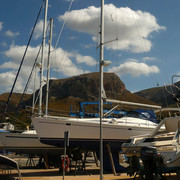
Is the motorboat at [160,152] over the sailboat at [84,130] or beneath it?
beneath

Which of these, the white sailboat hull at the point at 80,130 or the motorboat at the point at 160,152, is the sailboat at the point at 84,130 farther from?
the motorboat at the point at 160,152

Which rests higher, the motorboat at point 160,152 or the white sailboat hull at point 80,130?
the white sailboat hull at point 80,130

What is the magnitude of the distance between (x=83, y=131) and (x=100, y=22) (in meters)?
A: 5.89

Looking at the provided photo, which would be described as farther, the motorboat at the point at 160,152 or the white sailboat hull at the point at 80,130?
the white sailboat hull at the point at 80,130

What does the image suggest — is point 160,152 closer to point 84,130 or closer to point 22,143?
point 84,130

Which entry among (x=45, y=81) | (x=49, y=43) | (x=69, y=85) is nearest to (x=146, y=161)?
(x=45, y=81)

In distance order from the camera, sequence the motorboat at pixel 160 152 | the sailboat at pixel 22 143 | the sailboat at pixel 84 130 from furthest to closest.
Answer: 1. the sailboat at pixel 22 143
2. the sailboat at pixel 84 130
3. the motorboat at pixel 160 152

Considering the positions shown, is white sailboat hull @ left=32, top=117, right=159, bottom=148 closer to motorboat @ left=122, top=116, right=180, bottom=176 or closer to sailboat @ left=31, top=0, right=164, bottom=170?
sailboat @ left=31, top=0, right=164, bottom=170

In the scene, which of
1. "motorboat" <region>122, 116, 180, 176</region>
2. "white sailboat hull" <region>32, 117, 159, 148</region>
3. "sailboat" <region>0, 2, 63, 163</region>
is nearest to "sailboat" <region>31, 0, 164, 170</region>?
"white sailboat hull" <region>32, 117, 159, 148</region>

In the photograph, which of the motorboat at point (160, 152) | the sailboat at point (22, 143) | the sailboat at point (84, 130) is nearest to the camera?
the motorboat at point (160, 152)

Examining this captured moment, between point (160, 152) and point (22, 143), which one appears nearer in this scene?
point (160, 152)

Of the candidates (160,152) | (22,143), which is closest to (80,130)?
(22,143)

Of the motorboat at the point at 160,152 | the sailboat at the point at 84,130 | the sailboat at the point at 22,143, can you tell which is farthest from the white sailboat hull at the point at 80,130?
the motorboat at the point at 160,152

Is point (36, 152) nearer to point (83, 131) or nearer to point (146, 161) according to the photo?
point (83, 131)
